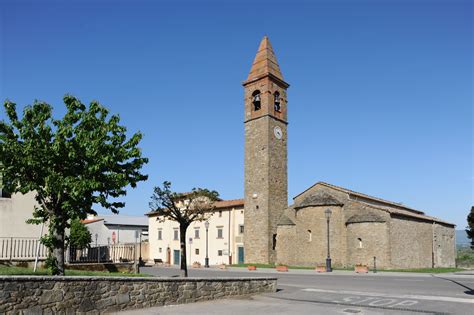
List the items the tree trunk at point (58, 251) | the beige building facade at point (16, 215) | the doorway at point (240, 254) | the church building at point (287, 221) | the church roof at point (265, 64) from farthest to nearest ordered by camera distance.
Answer: the doorway at point (240, 254)
the church roof at point (265, 64)
the church building at point (287, 221)
the beige building facade at point (16, 215)
the tree trunk at point (58, 251)

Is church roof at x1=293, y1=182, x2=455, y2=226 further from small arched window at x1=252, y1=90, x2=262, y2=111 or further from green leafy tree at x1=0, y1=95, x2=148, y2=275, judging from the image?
green leafy tree at x1=0, y1=95, x2=148, y2=275

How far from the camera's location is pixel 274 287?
634 inches

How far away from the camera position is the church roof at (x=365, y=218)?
3652 cm

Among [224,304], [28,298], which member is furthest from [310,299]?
[28,298]

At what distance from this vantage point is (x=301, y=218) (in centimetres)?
4025

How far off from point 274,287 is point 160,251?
4456 cm

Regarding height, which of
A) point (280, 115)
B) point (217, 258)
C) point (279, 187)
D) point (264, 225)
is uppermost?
point (280, 115)

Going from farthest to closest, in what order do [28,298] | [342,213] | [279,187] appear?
[279,187]
[342,213]
[28,298]

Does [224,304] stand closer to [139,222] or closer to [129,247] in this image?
[129,247]

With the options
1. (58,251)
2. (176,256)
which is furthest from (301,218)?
(58,251)

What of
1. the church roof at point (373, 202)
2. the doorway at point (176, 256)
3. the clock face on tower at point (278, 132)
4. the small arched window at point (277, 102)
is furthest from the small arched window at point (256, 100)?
the doorway at point (176, 256)

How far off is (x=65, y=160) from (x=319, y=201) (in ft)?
94.9

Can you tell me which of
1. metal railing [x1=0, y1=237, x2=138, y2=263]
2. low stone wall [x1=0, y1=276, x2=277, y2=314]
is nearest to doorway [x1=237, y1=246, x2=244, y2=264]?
metal railing [x1=0, y1=237, x2=138, y2=263]

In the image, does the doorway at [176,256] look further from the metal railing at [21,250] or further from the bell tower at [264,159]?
the metal railing at [21,250]
